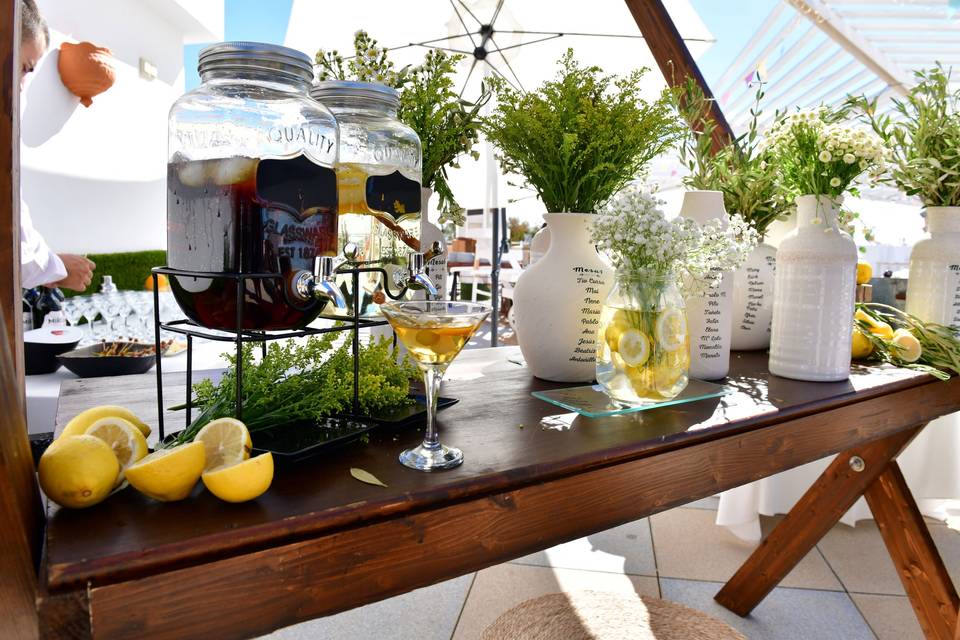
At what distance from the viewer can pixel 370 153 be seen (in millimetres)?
1017

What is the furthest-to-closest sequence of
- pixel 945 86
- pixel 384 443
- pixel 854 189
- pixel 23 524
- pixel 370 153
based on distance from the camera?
1. pixel 945 86
2. pixel 854 189
3. pixel 370 153
4. pixel 384 443
5. pixel 23 524

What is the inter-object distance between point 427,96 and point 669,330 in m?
0.59

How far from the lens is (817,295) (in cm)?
124

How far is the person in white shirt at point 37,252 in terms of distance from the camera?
5.75ft

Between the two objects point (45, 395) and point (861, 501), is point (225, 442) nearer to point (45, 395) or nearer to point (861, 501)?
point (45, 395)

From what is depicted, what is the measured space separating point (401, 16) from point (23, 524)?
447 centimetres

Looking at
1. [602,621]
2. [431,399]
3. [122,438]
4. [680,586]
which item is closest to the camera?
[122,438]

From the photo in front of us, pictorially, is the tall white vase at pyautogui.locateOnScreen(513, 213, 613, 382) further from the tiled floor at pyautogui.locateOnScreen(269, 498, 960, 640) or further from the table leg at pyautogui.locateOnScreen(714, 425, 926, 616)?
the tiled floor at pyautogui.locateOnScreen(269, 498, 960, 640)

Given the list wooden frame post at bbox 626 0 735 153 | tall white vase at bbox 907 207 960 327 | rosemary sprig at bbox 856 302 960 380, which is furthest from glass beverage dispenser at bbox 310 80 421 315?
wooden frame post at bbox 626 0 735 153

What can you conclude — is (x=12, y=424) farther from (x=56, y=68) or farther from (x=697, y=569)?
(x=56, y=68)

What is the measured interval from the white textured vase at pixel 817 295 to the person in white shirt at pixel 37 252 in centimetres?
168

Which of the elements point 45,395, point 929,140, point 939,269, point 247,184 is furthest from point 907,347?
point 45,395

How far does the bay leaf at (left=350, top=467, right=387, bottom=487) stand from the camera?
0.69 m

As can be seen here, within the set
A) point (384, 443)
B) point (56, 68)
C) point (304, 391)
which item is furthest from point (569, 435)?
point (56, 68)
